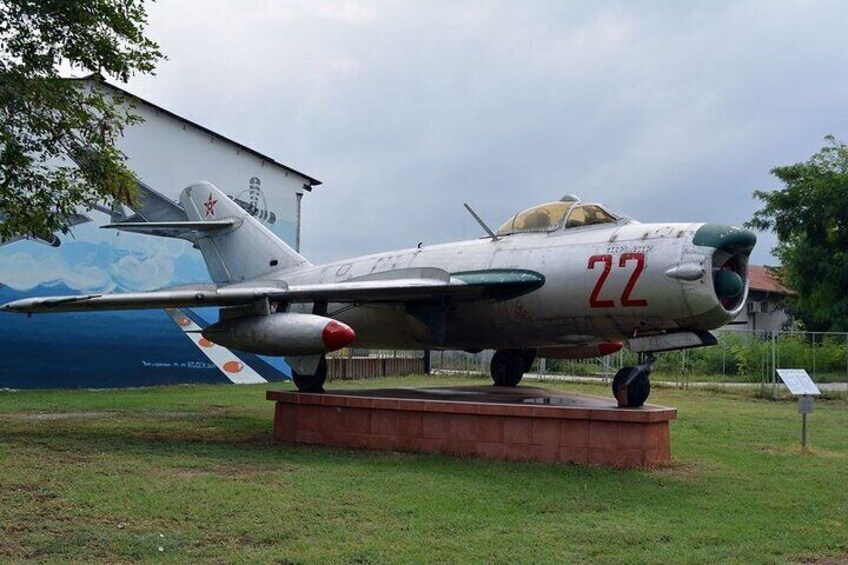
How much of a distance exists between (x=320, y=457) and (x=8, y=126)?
6138mm

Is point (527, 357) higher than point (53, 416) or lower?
higher

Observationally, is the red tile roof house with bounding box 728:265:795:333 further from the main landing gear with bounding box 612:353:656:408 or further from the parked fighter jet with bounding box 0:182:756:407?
the main landing gear with bounding box 612:353:656:408

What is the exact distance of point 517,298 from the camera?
471 inches

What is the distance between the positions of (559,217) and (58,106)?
23.2 ft

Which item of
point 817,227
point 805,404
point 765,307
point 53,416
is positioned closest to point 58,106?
point 53,416

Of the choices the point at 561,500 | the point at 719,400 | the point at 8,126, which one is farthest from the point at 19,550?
the point at 719,400

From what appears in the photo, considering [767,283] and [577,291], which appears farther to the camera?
[767,283]

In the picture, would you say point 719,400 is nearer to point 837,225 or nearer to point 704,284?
point 704,284

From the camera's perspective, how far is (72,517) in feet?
23.2

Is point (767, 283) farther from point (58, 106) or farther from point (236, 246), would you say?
point (58, 106)

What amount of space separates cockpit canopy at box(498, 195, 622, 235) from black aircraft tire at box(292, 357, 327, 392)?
11.7 feet

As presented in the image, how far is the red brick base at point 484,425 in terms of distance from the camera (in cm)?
1043

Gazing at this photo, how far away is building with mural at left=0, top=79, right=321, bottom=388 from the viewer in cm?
2331

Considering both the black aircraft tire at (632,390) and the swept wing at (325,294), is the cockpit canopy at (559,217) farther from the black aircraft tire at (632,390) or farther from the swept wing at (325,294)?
the black aircraft tire at (632,390)
